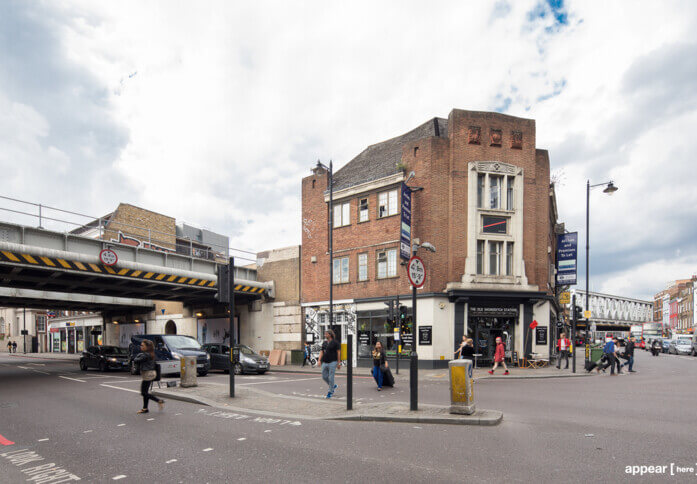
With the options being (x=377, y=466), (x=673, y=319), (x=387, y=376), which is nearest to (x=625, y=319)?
(x=673, y=319)

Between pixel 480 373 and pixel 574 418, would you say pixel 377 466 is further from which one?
pixel 480 373

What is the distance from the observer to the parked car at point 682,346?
45.0 m

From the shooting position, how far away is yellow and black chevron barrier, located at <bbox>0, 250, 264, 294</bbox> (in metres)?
17.1

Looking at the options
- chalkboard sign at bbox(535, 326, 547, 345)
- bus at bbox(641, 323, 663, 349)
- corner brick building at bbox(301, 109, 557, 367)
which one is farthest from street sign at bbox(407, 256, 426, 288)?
bus at bbox(641, 323, 663, 349)

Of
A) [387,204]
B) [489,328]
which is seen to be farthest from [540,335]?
[387,204]

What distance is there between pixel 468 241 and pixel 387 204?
504cm

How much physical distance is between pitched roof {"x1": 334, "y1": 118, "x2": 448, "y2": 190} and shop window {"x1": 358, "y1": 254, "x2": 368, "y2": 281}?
4.46 meters

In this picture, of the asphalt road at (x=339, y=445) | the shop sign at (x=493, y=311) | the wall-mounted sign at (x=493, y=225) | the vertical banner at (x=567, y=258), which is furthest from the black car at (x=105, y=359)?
the vertical banner at (x=567, y=258)

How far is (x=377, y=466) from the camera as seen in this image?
567cm

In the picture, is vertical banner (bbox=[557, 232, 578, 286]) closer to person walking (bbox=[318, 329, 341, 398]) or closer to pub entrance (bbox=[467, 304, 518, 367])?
pub entrance (bbox=[467, 304, 518, 367])

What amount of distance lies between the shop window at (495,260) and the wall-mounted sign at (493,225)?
64cm

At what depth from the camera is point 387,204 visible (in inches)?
1002

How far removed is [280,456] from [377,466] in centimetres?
137

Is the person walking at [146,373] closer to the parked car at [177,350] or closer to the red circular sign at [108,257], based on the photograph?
the parked car at [177,350]
